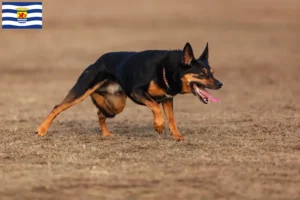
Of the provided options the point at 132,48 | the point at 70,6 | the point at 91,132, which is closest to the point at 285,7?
the point at 70,6

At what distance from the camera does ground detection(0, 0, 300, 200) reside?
7.36m

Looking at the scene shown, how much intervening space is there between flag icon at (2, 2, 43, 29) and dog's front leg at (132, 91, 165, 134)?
212 inches

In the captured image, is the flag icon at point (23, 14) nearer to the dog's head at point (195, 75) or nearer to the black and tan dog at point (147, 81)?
the black and tan dog at point (147, 81)

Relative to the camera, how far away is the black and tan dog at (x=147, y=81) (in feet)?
32.4

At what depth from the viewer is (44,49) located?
29047 mm

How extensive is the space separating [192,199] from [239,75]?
55.6 feet

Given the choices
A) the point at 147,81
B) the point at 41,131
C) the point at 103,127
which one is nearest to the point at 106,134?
the point at 103,127

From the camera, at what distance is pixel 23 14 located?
595 inches

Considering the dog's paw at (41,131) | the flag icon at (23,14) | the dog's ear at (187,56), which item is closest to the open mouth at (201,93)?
the dog's ear at (187,56)

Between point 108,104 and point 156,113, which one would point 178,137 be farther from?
point 108,104

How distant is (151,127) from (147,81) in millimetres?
2181

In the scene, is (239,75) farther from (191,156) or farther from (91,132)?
(191,156)

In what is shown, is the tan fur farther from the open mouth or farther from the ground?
the ground

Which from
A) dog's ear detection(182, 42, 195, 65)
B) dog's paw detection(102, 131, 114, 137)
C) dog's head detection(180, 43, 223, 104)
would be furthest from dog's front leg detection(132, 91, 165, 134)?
dog's paw detection(102, 131, 114, 137)
